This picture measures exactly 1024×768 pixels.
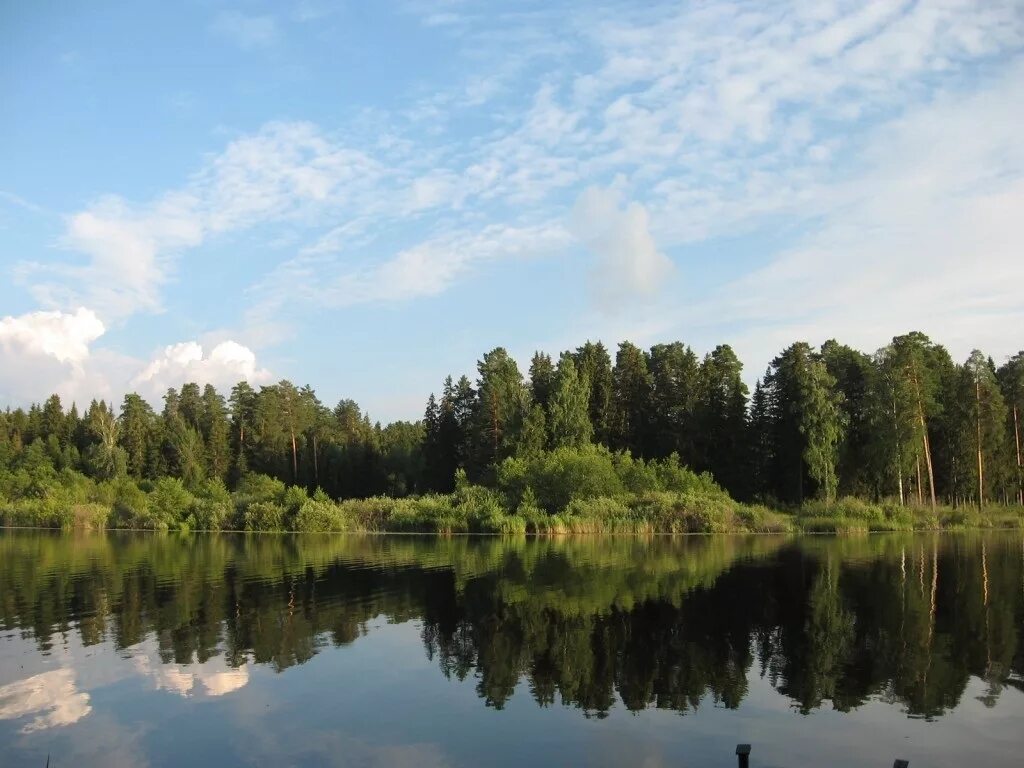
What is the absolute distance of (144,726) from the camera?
637 inches

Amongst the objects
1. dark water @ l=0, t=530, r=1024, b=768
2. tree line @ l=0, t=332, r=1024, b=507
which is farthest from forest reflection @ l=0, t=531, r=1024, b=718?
tree line @ l=0, t=332, r=1024, b=507

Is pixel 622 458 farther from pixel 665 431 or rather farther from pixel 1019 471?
pixel 1019 471

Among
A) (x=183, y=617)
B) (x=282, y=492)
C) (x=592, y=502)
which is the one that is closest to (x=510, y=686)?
(x=183, y=617)

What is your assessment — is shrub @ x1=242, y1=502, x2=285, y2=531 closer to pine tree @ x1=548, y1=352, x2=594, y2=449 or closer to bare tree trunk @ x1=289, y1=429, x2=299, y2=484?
pine tree @ x1=548, y1=352, x2=594, y2=449

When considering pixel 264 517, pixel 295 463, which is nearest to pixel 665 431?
pixel 264 517

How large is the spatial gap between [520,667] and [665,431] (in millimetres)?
69094

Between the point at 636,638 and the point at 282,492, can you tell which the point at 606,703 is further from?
the point at 282,492

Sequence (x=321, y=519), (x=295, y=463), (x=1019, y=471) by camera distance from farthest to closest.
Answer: (x=295, y=463) < (x=321, y=519) < (x=1019, y=471)

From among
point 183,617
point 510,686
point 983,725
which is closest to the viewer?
point 983,725

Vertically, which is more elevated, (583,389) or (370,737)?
(583,389)

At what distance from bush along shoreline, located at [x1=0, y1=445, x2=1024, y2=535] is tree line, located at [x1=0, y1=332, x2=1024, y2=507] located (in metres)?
4.70

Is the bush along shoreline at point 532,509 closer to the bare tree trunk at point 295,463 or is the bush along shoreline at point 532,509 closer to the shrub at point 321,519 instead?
the shrub at point 321,519

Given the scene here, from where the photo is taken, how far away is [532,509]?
68750 millimetres

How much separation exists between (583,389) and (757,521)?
26.8m
